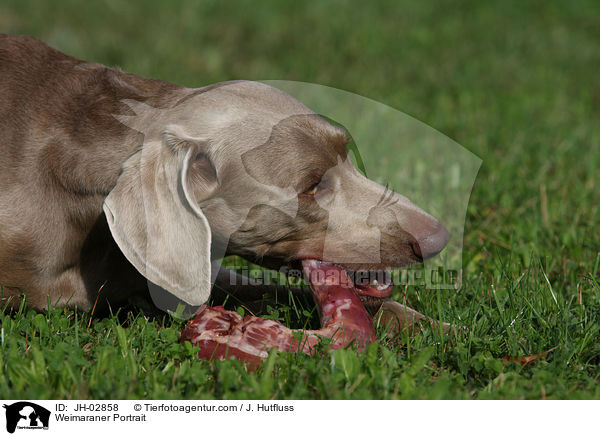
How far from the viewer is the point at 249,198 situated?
121 inches

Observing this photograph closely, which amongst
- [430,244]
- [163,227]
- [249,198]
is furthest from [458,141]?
[163,227]

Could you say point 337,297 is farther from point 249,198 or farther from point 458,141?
point 458,141

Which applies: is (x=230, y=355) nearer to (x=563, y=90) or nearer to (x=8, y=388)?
(x=8, y=388)

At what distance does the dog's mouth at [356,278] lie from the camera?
3.06 metres

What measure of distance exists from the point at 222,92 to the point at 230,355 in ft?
3.65

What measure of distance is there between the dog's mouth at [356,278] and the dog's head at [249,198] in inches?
1.6

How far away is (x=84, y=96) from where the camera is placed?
10.8 feet

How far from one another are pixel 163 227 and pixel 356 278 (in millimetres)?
855
